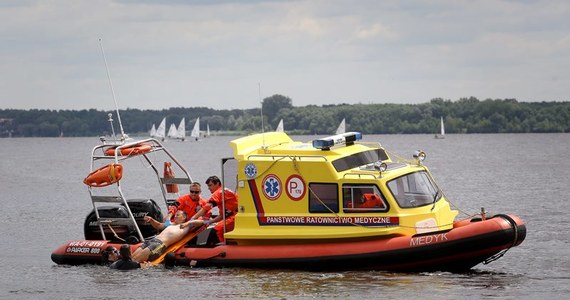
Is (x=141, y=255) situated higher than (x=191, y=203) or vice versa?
(x=191, y=203)

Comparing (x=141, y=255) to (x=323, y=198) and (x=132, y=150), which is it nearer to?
(x=132, y=150)

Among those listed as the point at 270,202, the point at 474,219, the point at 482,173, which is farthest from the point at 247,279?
the point at 482,173

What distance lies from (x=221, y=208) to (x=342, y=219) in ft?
9.11

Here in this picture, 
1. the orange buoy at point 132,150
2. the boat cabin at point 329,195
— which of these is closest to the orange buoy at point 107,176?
the orange buoy at point 132,150

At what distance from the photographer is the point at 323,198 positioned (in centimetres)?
1969

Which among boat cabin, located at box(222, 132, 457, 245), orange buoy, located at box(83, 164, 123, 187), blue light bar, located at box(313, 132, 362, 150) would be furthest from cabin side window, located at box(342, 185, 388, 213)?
orange buoy, located at box(83, 164, 123, 187)

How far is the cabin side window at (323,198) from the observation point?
64.3ft

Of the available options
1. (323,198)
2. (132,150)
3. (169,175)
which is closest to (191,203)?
(132,150)

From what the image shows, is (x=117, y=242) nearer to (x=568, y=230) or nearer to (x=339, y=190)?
(x=339, y=190)

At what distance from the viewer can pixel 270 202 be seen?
20.0 m

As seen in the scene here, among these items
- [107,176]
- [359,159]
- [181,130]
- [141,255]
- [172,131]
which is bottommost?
[172,131]

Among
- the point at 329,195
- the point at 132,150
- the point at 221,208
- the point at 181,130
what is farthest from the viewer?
the point at 181,130

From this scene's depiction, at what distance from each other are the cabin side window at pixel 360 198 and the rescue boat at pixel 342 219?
0.06ft

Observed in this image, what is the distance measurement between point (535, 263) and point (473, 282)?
11.6ft
